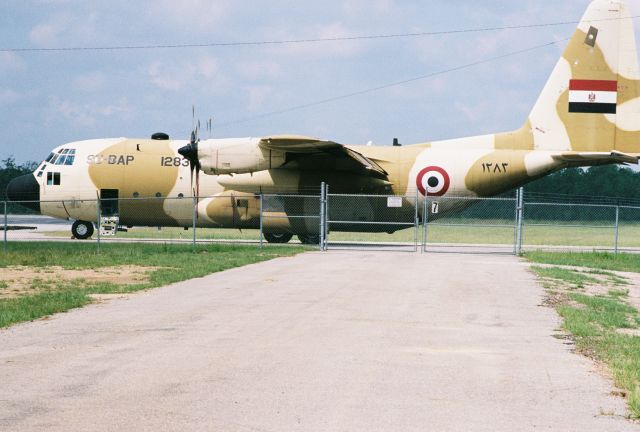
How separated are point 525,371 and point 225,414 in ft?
11.5

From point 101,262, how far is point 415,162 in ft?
45.3

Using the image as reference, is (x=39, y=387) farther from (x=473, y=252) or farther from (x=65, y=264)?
(x=473, y=252)

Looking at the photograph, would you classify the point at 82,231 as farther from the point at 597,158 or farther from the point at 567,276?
the point at 567,276

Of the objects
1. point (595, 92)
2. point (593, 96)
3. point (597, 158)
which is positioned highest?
point (595, 92)

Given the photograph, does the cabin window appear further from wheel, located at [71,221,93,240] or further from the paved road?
the paved road

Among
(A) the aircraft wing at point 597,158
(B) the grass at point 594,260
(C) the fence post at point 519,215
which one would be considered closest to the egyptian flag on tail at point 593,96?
(A) the aircraft wing at point 597,158

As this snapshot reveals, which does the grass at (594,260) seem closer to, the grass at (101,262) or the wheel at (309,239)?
the grass at (101,262)

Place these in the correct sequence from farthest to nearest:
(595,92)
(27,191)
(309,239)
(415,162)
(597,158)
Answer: (309,239)
(27,191)
(595,92)
(415,162)
(597,158)

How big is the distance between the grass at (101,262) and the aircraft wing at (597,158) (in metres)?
10.6

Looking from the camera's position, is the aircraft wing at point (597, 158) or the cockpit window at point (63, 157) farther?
the cockpit window at point (63, 157)

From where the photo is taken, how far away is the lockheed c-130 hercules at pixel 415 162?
102 feet

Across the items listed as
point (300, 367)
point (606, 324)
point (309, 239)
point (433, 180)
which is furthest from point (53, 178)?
point (300, 367)

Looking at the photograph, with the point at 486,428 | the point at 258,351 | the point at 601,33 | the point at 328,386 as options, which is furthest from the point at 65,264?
the point at 601,33

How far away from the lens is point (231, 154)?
96.6ft
